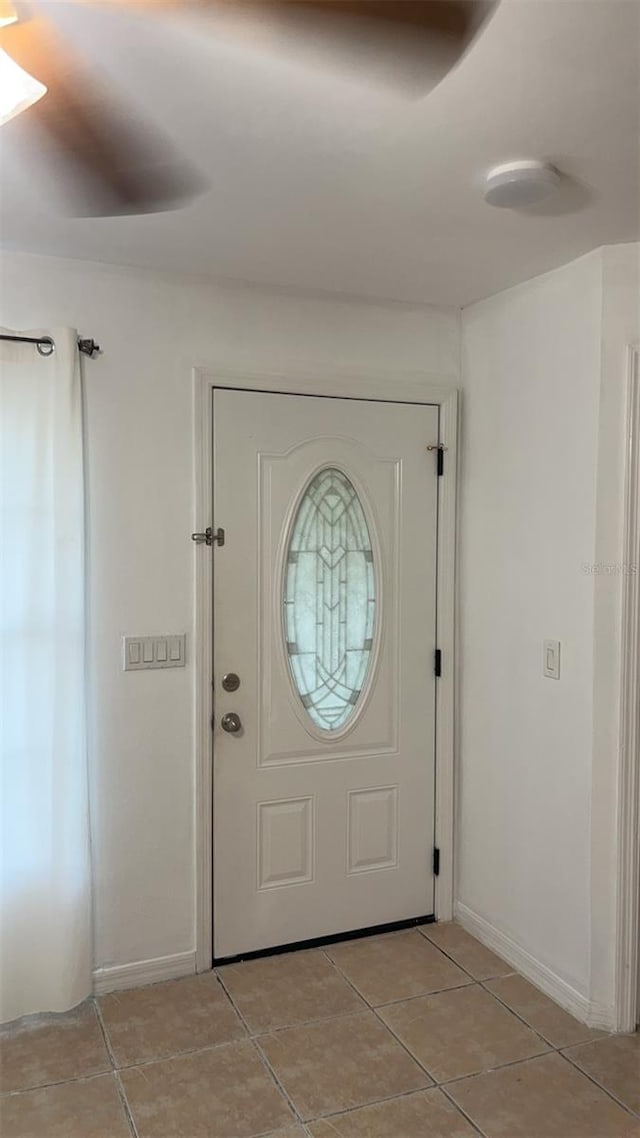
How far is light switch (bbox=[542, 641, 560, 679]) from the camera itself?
2.57 meters

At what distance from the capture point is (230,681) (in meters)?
2.75

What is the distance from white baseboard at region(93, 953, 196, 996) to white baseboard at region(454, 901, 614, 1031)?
1055 millimetres

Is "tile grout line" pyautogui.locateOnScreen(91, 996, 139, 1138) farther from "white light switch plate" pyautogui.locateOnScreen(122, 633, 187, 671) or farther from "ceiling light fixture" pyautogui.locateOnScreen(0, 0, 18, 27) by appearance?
"ceiling light fixture" pyautogui.locateOnScreen(0, 0, 18, 27)

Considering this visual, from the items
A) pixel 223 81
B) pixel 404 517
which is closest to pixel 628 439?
pixel 404 517

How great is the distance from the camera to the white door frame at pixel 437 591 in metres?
→ 2.68

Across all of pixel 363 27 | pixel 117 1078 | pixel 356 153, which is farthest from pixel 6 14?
pixel 117 1078

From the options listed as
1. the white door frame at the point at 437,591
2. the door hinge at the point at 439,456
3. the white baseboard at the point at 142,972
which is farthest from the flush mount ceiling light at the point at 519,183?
the white baseboard at the point at 142,972

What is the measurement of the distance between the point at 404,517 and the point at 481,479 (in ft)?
1.05

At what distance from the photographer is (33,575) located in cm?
241

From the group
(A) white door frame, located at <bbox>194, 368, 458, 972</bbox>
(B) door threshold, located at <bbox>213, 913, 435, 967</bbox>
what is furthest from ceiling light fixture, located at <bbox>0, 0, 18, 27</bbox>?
(B) door threshold, located at <bbox>213, 913, 435, 967</bbox>

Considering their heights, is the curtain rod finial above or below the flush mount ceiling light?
below

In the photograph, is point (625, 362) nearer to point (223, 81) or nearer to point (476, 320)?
point (476, 320)

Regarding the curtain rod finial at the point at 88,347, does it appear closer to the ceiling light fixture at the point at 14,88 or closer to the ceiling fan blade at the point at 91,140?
the ceiling fan blade at the point at 91,140

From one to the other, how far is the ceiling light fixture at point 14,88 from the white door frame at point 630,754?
1.75 m
